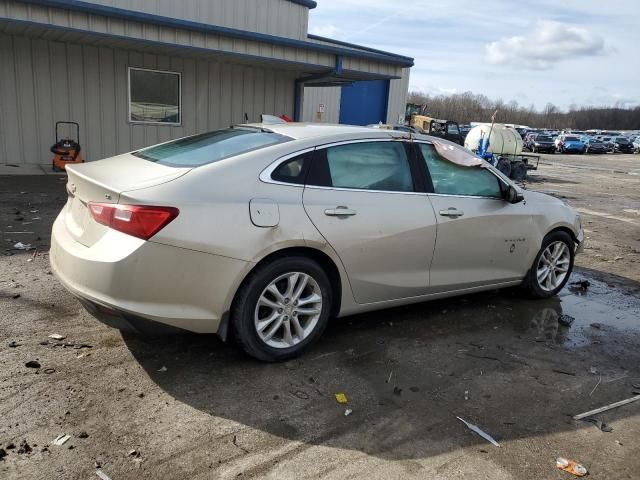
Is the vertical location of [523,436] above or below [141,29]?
below

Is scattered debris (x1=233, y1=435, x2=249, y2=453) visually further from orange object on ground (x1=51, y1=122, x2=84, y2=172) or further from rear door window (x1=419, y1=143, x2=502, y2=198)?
orange object on ground (x1=51, y1=122, x2=84, y2=172)

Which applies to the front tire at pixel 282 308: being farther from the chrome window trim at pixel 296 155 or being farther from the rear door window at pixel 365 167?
the rear door window at pixel 365 167

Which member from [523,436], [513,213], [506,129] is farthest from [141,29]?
[506,129]

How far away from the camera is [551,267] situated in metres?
5.42

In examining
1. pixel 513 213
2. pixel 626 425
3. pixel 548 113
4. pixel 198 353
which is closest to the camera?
pixel 626 425

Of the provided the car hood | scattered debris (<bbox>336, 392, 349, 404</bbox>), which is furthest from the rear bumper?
the car hood

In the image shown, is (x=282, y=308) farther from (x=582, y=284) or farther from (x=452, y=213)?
(x=582, y=284)

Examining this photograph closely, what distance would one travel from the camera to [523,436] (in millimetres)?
3074

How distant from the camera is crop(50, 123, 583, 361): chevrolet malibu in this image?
10.4ft

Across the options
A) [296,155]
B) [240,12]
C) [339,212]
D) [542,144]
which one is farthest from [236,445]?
[542,144]

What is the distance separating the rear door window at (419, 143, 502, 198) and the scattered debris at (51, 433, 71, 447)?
10.1 ft

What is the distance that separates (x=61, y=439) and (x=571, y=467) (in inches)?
103

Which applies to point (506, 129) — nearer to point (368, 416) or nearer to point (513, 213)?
point (513, 213)

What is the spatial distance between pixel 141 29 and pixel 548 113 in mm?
138179
